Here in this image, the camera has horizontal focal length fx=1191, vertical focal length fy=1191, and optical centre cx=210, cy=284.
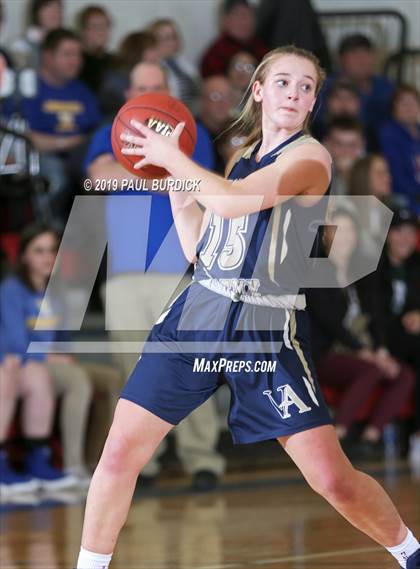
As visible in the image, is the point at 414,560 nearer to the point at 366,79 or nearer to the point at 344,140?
the point at 344,140

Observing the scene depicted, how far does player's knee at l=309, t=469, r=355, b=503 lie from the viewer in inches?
126

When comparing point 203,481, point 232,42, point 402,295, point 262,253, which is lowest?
point 203,481

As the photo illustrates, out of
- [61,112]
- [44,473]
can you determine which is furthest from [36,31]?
[44,473]

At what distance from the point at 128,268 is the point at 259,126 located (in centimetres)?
249

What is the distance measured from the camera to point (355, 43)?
29.6ft

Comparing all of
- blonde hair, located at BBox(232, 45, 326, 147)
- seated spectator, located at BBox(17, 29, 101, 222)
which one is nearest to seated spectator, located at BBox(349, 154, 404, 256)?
seated spectator, located at BBox(17, 29, 101, 222)

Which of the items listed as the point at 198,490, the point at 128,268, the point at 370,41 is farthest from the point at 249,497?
the point at 370,41

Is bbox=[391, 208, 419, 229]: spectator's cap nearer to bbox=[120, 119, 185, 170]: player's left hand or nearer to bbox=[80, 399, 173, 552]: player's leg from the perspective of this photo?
bbox=[120, 119, 185, 170]: player's left hand

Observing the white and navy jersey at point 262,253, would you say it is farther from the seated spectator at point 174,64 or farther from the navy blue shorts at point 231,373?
the seated spectator at point 174,64

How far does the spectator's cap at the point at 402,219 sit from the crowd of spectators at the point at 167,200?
2 centimetres

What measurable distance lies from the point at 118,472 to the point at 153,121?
100cm

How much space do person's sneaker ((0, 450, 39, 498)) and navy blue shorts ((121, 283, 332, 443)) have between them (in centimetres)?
280

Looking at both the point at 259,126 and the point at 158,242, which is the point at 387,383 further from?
the point at 259,126

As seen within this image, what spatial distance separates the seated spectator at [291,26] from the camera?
8.77m
